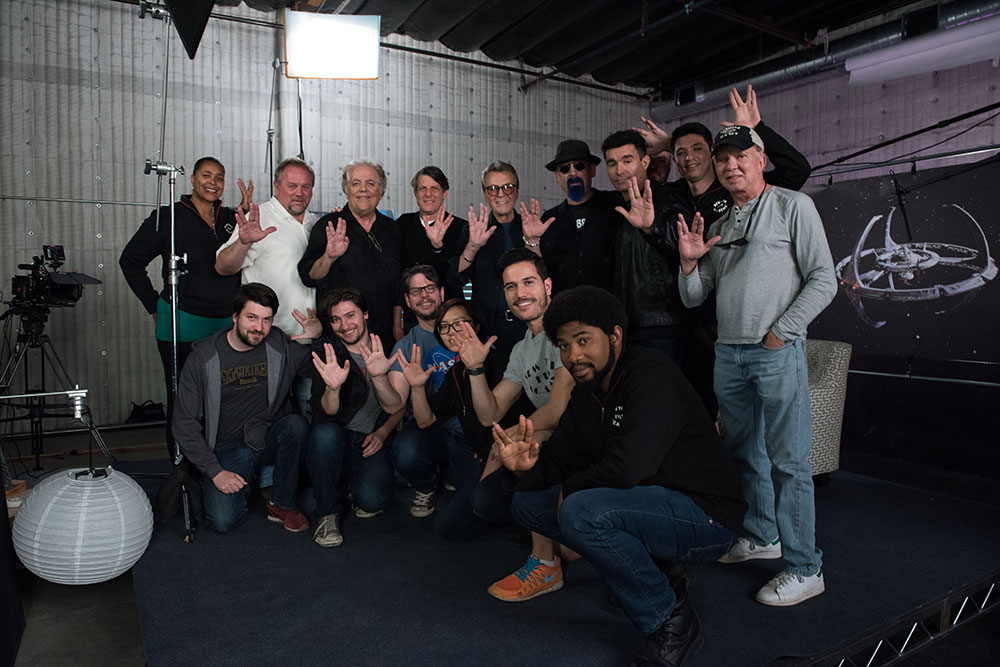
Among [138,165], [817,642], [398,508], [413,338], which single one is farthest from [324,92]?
[817,642]

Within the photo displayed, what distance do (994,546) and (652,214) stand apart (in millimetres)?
2009

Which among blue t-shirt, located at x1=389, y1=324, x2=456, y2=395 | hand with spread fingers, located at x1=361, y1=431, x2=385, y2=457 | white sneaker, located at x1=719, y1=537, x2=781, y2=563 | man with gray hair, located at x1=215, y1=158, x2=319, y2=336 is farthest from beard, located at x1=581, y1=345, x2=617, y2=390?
man with gray hair, located at x1=215, y1=158, x2=319, y2=336

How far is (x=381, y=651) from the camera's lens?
1907 millimetres

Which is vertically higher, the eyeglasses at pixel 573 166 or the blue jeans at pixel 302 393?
the eyeglasses at pixel 573 166

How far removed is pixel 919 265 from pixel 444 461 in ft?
11.6

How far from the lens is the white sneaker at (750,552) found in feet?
8.17

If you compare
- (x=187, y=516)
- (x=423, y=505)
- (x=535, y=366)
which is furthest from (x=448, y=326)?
(x=187, y=516)

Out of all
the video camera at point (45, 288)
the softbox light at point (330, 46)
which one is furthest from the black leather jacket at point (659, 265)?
the video camera at point (45, 288)

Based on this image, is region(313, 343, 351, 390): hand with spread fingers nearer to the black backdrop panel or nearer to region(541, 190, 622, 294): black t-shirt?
region(541, 190, 622, 294): black t-shirt

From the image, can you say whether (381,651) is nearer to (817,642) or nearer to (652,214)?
(817,642)

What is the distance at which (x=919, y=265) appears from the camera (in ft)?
15.0

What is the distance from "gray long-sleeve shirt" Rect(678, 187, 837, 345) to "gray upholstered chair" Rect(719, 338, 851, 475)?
1.58 m

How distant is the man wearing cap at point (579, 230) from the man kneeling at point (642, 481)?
3.00ft

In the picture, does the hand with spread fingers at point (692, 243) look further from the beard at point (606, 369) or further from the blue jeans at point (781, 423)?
the beard at point (606, 369)
